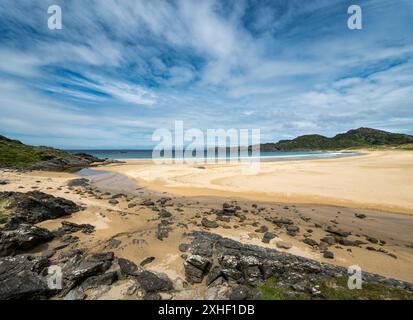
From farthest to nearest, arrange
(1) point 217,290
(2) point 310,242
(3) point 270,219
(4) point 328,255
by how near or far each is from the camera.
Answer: (3) point 270,219 → (2) point 310,242 → (4) point 328,255 → (1) point 217,290

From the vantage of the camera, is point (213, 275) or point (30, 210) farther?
point (30, 210)

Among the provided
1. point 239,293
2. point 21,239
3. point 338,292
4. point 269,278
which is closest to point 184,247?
point 239,293

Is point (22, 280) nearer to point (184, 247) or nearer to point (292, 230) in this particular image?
point (184, 247)

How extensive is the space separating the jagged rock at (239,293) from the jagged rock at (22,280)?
459cm

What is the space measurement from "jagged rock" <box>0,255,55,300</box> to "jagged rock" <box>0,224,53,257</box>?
1367mm

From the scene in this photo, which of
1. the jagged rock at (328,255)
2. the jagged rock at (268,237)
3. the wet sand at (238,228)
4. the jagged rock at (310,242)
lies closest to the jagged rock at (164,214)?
the wet sand at (238,228)

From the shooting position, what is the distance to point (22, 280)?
489 cm

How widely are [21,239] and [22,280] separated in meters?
2.86

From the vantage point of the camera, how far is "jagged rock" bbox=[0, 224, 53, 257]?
654 cm

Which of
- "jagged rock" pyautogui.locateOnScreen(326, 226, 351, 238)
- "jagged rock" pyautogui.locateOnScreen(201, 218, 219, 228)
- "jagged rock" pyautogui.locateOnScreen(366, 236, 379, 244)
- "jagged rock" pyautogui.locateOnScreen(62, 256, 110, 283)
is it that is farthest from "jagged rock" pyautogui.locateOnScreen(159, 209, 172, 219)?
"jagged rock" pyautogui.locateOnScreen(366, 236, 379, 244)

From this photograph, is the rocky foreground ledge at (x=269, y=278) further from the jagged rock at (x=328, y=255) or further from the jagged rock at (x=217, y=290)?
the jagged rock at (x=328, y=255)
